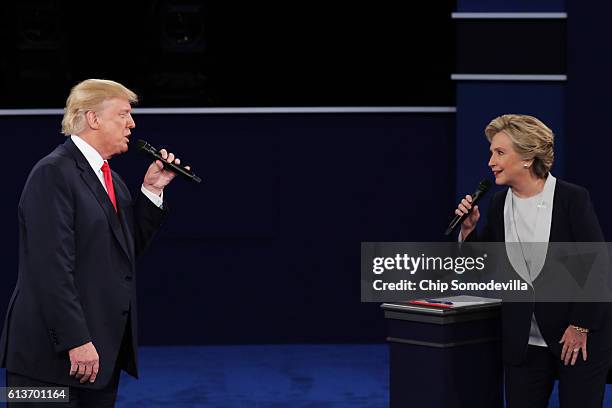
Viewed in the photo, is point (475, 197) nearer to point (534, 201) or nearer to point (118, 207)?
point (534, 201)

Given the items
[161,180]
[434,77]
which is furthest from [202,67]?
[161,180]

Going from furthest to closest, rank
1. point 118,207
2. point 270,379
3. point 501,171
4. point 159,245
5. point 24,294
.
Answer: point 159,245 → point 270,379 → point 501,171 → point 118,207 → point 24,294

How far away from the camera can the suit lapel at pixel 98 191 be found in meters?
3.12

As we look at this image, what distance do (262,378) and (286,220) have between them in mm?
1404

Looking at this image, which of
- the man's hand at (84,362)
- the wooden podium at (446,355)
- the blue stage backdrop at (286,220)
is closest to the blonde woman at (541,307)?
the wooden podium at (446,355)

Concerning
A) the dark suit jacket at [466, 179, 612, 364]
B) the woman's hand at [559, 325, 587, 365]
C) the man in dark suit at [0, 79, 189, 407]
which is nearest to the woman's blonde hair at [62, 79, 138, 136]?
the man in dark suit at [0, 79, 189, 407]

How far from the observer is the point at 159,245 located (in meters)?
7.10

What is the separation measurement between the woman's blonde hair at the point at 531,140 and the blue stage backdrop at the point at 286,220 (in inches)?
137

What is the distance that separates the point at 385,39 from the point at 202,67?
4.42 ft

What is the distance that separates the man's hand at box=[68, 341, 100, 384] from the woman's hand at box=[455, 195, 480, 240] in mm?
1377

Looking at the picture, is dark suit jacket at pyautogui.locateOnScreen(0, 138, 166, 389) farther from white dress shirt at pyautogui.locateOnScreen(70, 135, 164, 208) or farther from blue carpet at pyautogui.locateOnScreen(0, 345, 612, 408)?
blue carpet at pyautogui.locateOnScreen(0, 345, 612, 408)

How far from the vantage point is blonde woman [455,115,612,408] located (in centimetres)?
346

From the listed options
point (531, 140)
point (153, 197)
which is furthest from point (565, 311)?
point (153, 197)

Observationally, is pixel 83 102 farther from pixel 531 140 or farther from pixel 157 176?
pixel 531 140
